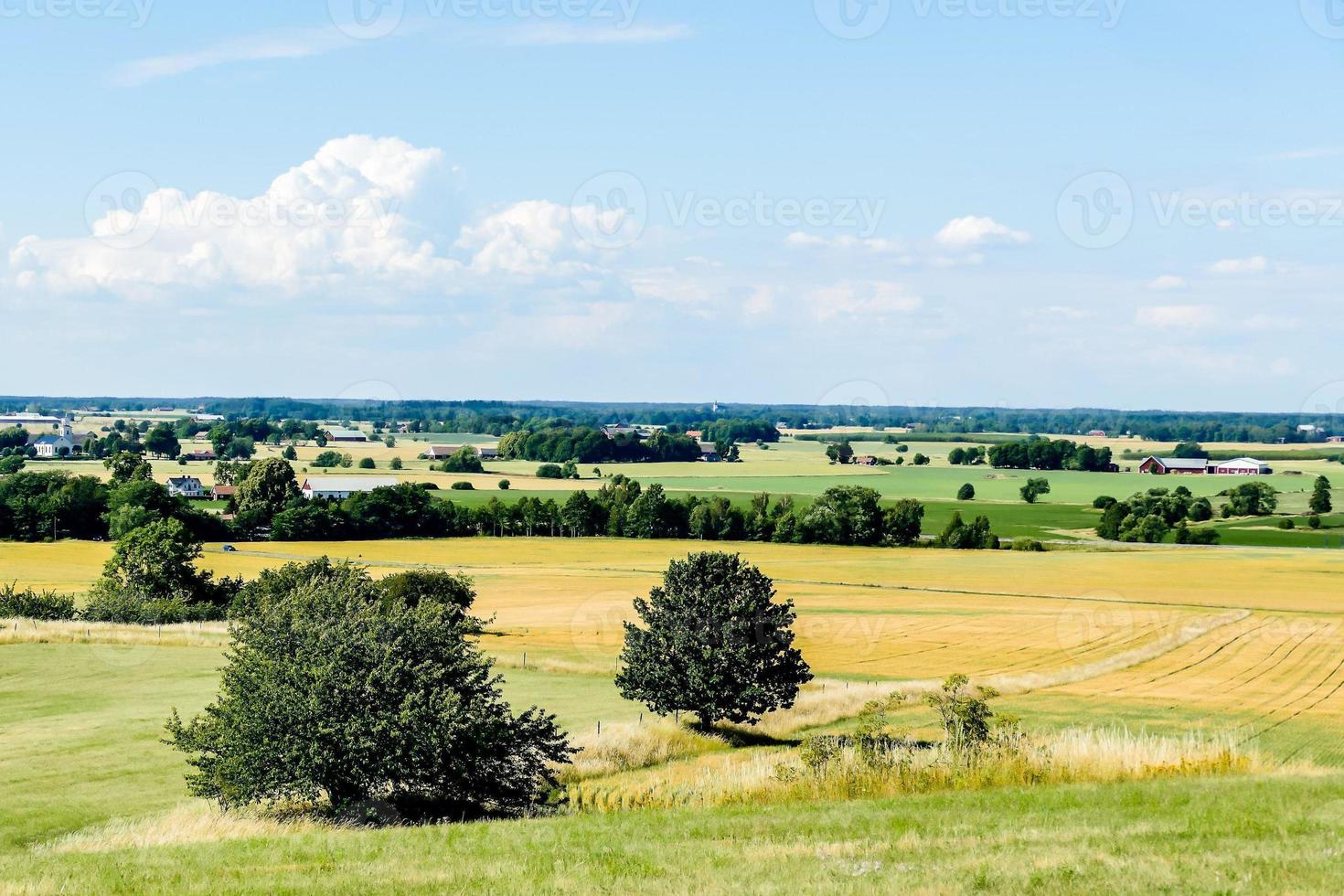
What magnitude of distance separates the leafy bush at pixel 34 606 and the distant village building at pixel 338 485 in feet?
223

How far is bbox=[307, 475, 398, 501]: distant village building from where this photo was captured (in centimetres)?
14734

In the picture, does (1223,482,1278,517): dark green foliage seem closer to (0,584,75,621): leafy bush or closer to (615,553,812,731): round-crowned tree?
(615,553,812,731): round-crowned tree

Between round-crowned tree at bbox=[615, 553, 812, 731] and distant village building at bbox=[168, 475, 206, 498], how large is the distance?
413 feet

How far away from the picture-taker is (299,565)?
7269 centimetres

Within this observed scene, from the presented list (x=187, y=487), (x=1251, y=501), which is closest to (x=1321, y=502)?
(x=1251, y=501)

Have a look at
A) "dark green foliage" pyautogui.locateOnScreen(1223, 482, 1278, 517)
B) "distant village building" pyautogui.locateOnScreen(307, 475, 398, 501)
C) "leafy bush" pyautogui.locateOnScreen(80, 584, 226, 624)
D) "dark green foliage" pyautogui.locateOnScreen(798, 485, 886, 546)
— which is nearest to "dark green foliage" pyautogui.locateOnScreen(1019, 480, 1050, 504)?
"dark green foliage" pyautogui.locateOnScreen(1223, 482, 1278, 517)

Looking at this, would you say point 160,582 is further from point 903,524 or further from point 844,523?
point 903,524

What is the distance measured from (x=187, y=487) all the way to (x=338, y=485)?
21061 millimetres

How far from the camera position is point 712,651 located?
4000cm

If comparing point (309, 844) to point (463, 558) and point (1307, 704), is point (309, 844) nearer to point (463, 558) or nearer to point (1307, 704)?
point (1307, 704)

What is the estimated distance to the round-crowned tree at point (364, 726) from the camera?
26578mm

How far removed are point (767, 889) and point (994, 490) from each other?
538 feet

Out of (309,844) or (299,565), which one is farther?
(299,565)

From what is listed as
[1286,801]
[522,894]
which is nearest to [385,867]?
[522,894]
